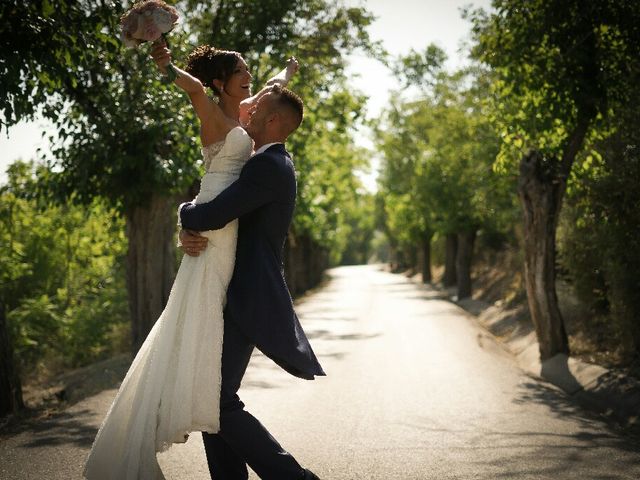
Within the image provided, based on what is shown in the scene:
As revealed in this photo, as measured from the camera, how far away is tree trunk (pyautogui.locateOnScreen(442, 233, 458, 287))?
124 feet

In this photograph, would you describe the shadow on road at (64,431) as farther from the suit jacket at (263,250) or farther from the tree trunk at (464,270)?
the tree trunk at (464,270)

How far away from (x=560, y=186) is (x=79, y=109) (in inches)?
296

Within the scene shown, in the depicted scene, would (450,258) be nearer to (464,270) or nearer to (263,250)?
(464,270)

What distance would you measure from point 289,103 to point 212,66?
51 centimetres

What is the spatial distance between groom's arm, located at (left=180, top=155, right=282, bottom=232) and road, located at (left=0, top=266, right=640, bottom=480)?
2189mm

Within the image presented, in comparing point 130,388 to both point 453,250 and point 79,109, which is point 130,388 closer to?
point 79,109

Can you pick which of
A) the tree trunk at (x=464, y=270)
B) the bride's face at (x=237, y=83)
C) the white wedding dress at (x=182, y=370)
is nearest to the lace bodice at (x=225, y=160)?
the white wedding dress at (x=182, y=370)

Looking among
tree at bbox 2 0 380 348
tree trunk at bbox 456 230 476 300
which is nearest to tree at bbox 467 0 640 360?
tree at bbox 2 0 380 348

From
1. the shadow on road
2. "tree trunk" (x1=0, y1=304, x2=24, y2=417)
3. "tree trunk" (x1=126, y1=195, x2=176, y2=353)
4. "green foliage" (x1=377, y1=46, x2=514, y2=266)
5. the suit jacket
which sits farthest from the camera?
"green foliage" (x1=377, y1=46, x2=514, y2=266)

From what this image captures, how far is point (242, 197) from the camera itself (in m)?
3.54

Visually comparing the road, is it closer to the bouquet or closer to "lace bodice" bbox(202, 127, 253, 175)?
"lace bodice" bbox(202, 127, 253, 175)

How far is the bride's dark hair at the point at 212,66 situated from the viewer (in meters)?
3.95

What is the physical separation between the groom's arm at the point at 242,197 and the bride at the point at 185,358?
0.50 ft

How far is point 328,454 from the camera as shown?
5668 mm
